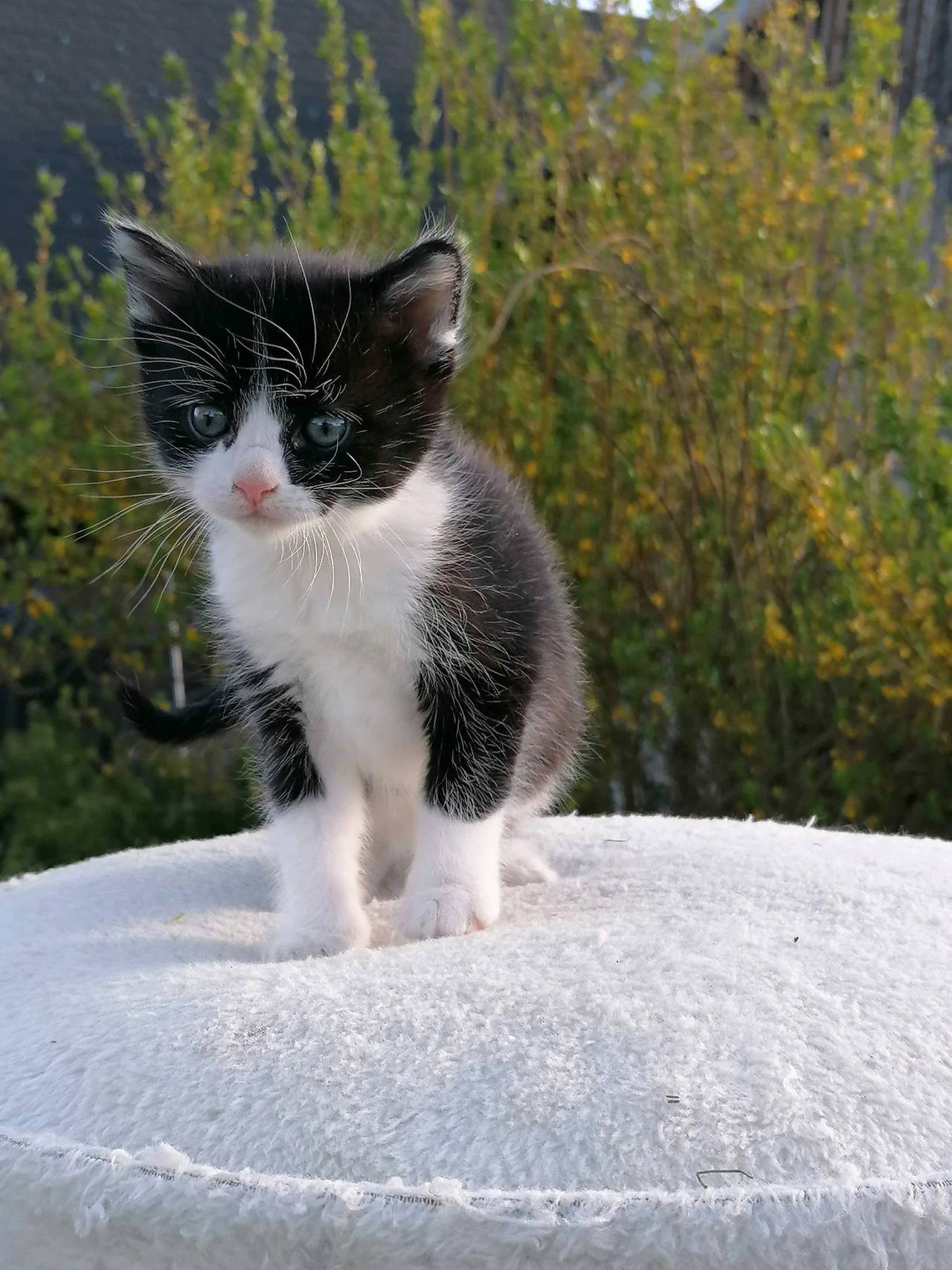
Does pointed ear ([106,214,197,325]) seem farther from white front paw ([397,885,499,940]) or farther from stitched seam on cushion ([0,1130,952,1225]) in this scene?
stitched seam on cushion ([0,1130,952,1225])

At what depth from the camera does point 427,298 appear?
1.52 metres

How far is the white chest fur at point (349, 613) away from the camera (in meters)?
1.55

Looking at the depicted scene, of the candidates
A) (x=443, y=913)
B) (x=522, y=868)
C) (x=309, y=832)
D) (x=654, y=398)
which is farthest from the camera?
(x=654, y=398)

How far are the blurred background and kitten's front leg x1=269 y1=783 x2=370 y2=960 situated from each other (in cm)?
103

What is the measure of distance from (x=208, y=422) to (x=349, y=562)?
0.24m

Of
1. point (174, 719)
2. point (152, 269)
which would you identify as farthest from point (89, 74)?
point (152, 269)

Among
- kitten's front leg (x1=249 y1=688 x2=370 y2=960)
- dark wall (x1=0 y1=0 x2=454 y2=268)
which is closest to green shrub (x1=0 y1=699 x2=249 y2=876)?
dark wall (x1=0 y1=0 x2=454 y2=268)

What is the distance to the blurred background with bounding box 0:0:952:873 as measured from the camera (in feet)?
9.14

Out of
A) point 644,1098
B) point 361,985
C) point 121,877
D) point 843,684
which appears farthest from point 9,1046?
point 843,684

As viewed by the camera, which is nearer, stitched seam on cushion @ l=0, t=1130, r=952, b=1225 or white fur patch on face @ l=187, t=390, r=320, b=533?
stitched seam on cushion @ l=0, t=1130, r=952, b=1225

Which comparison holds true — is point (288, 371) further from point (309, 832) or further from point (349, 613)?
point (309, 832)

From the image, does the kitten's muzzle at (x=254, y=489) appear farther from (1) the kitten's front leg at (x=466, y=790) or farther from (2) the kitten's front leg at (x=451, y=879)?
(2) the kitten's front leg at (x=451, y=879)

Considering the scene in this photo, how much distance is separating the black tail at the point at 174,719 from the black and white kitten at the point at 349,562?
234 mm

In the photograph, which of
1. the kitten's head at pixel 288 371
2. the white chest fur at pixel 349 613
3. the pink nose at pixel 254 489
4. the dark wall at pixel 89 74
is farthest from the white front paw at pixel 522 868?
the dark wall at pixel 89 74
